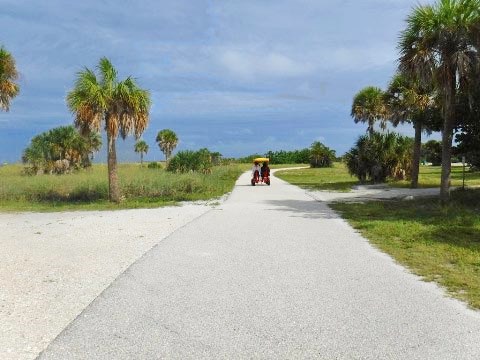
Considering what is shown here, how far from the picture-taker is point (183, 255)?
923cm

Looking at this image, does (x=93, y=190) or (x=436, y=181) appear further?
(x=436, y=181)

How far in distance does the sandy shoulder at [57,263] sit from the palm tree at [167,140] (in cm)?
7120

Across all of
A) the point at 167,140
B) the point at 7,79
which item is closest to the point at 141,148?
the point at 167,140

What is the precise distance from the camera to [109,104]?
2209 centimetres

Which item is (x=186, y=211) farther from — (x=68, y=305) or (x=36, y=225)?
(x=68, y=305)

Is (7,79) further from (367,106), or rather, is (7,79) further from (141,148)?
(141,148)

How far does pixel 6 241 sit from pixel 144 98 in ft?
39.9

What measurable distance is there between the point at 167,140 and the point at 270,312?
83.7m

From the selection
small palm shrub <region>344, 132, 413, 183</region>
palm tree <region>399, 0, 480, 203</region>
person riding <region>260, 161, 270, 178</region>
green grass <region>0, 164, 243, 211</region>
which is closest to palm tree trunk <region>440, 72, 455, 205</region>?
A: palm tree <region>399, 0, 480, 203</region>

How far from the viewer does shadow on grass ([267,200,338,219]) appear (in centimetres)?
1599

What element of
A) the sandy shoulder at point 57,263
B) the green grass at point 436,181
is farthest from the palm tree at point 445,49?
the green grass at point 436,181

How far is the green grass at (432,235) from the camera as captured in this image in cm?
749

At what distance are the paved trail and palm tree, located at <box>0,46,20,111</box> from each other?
64.8 ft

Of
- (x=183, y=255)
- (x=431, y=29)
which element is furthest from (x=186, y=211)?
(x=431, y=29)
